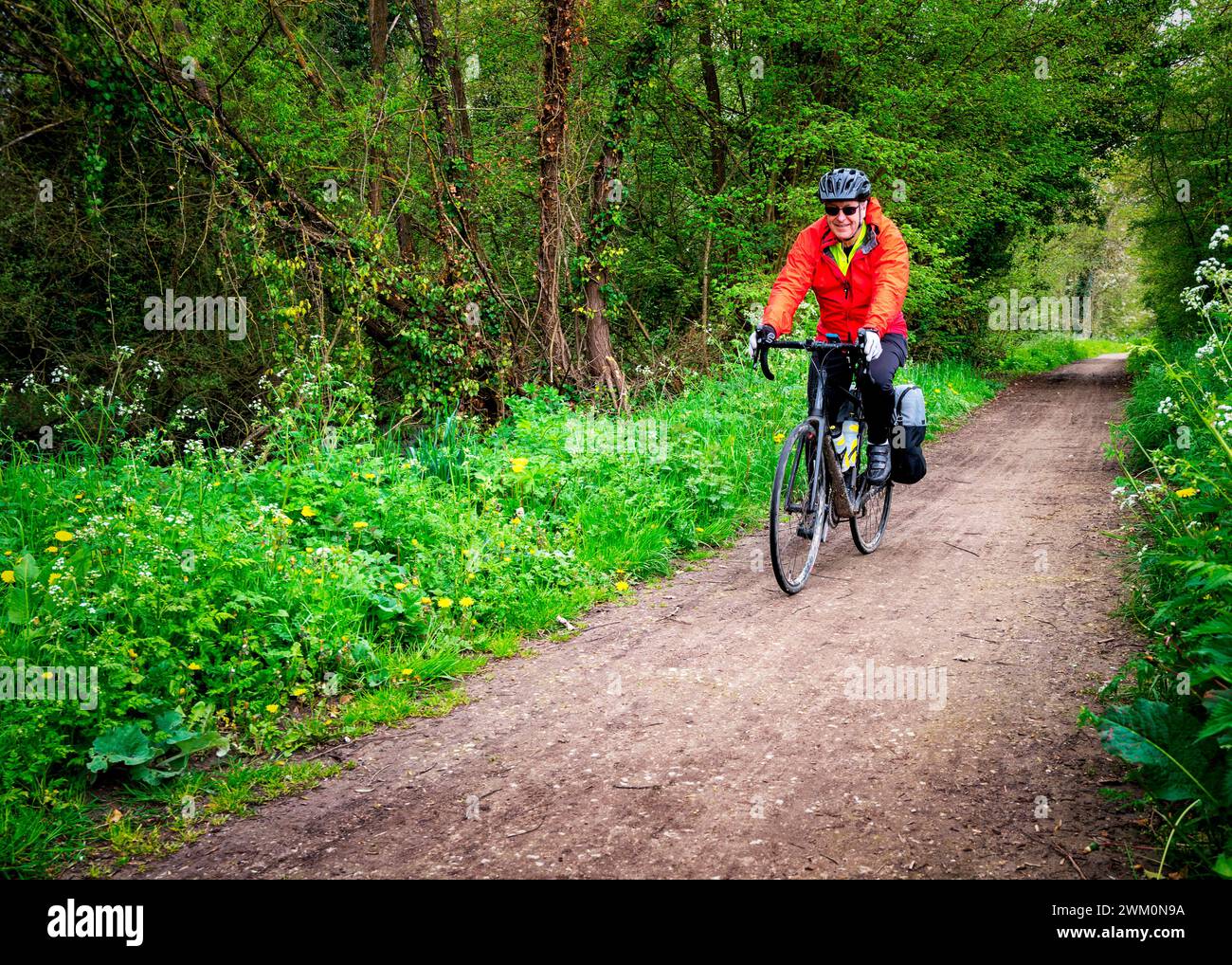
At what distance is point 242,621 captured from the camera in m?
3.88

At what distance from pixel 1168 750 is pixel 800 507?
314 centimetres

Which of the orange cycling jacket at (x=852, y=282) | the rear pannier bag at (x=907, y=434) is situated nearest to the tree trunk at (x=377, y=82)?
the orange cycling jacket at (x=852, y=282)

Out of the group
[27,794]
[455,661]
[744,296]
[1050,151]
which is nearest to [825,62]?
[744,296]

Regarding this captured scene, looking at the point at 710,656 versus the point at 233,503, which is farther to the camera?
the point at 233,503

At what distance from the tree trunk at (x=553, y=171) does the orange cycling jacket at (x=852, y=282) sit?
567 centimetres

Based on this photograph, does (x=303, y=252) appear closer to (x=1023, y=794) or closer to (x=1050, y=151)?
(x=1023, y=794)

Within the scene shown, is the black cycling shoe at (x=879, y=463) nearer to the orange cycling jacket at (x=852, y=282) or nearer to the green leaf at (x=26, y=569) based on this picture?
the orange cycling jacket at (x=852, y=282)

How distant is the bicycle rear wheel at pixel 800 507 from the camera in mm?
5301

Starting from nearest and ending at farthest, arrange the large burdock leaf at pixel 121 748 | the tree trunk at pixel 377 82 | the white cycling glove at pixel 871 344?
the large burdock leaf at pixel 121 748 → the white cycling glove at pixel 871 344 → the tree trunk at pixel 377 82

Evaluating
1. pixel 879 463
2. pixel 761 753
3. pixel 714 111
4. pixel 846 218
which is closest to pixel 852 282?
pixel 846 218

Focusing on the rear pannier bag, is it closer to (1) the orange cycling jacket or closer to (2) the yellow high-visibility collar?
(1) the orange cycling jacket

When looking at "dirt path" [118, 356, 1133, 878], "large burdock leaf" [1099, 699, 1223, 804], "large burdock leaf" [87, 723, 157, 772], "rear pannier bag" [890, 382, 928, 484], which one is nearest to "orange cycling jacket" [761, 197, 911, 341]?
"rear pannier bag" [890, 382, 928, 484]

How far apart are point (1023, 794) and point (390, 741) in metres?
2.61

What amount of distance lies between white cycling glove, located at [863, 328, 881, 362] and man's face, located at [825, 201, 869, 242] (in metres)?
0.91
